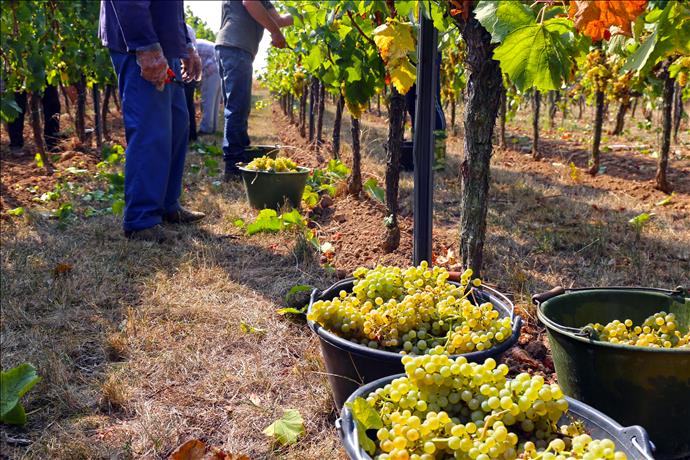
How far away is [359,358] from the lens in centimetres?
165

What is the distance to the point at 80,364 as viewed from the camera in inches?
91.4

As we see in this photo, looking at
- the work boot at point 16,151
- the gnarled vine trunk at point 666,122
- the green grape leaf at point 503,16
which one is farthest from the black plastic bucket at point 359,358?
the work boot at point 16,151

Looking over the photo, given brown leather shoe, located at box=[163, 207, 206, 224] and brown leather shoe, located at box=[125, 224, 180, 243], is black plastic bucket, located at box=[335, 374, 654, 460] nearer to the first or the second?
brown leather shoe, located at box=[125, 224, 180, 243]

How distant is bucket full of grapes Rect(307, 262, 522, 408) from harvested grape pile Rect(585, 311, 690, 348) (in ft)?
0.99

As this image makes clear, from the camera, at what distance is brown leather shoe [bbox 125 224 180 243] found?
150 inches

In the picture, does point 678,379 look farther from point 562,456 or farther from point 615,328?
point 562,456

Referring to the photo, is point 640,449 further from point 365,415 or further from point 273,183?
point 273,183

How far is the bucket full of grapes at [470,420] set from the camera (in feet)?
3.62

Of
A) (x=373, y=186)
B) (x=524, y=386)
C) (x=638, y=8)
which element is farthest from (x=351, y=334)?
(x=373, y=186)

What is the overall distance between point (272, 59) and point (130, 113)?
11.7 metres

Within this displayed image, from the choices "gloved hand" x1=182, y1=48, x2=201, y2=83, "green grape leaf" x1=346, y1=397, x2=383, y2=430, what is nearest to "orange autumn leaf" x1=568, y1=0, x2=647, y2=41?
"green grape leaf" x1=346, y1=397, x2=383, y2=430

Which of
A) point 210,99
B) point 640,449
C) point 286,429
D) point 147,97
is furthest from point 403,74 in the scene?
point 210,99

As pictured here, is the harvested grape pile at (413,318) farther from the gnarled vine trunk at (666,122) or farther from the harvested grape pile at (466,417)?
the gnarled vine trunk at (666,122)

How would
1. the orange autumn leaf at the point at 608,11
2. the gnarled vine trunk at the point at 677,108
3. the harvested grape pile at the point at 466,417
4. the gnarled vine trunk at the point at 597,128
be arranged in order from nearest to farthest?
the orange autumn leaf at the point at 608,11 < the harvested grape pile at the point at 466,417 < the gnarled vine trunk at the point at 597,128 < the gnarled vine trunk at the point at 677,108
